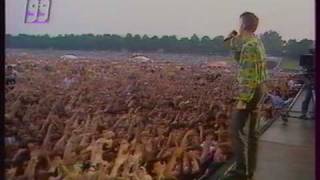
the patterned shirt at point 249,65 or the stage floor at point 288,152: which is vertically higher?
the patterned shirt at point 249,65

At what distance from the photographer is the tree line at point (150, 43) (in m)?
2.33

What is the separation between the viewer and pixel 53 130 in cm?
245

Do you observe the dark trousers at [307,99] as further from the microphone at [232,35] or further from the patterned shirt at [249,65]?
the microphone at [232,35]

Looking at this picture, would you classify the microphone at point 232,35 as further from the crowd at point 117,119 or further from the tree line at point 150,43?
the crowd at point 117,119

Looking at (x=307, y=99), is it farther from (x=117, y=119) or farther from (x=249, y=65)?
(x=117, y=119)

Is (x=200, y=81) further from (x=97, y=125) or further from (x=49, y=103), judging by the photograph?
(x=49, y=103)

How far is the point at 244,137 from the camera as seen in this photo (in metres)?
2.39

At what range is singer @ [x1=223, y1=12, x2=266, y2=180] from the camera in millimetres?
2359

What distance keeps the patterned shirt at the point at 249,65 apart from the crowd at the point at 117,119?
0.05 metres

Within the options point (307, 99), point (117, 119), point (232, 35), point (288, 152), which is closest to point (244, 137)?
point (288, 152)

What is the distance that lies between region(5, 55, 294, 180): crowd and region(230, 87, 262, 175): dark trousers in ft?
0.11

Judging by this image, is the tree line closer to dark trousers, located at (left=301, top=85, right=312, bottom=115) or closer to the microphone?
the microphone

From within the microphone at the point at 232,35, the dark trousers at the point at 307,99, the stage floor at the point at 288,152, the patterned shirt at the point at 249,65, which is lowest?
the stage floor at the point at 288,152

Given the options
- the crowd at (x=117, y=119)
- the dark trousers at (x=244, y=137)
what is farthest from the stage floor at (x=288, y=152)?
the crowd at (x=117, y=119)
